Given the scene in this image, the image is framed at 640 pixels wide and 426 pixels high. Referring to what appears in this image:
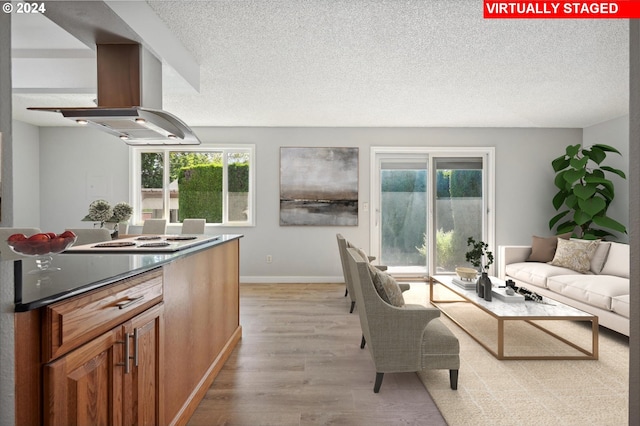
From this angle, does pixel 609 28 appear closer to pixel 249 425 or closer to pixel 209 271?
pixel 209 271

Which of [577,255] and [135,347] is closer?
[135,347]

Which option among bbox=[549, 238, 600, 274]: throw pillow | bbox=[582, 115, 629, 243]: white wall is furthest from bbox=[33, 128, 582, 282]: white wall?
bbox=[549, 238, 600, 274]: throw pillow

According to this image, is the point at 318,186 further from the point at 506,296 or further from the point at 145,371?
the point at 145,371

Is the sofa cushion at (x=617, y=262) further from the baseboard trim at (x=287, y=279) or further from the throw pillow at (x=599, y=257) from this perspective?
the baseboard trim at (x=287, y=279)

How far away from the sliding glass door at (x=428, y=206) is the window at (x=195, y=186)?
221 cm

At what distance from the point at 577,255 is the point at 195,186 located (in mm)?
5442

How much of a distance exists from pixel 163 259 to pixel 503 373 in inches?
94.8

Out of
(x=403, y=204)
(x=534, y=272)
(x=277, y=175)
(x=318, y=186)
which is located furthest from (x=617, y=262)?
(x=277, y=175)

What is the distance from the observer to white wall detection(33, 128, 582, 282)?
5531mm

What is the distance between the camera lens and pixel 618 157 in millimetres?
4879

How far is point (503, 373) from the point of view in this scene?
2.44 meters

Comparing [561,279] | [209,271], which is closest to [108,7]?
[209,271]

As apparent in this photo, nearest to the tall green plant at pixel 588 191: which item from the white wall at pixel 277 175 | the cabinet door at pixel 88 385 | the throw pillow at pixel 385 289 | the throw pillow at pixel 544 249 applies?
the throw pillow at pixel 544 249

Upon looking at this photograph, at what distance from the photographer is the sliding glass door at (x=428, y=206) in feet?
18.5
